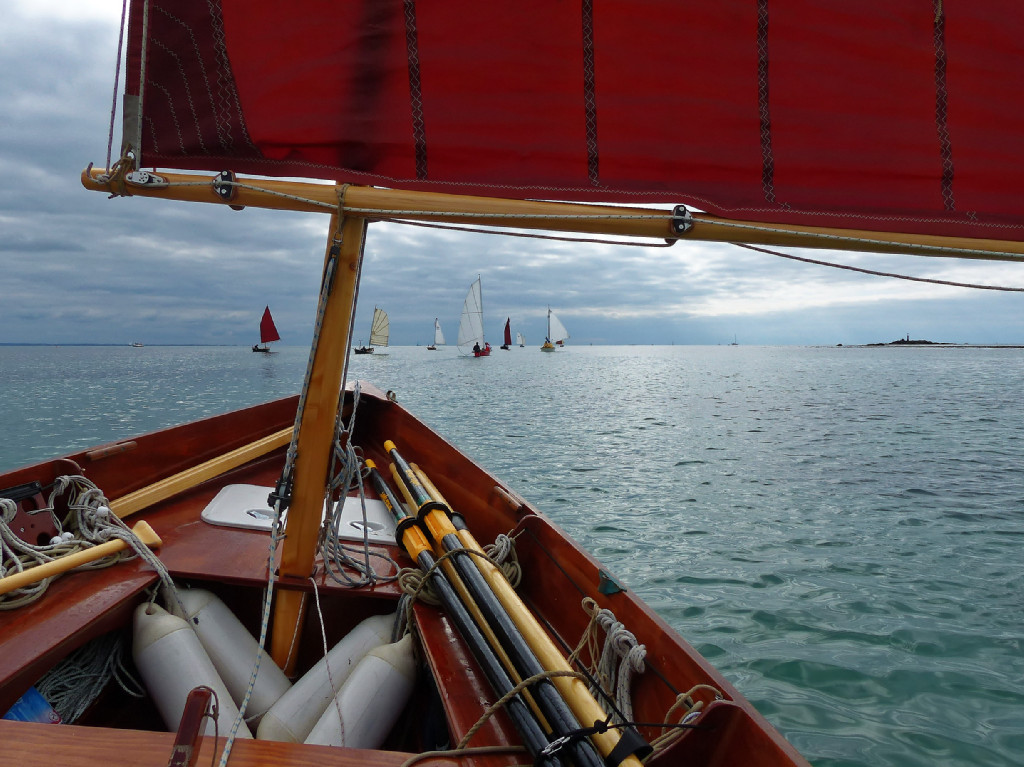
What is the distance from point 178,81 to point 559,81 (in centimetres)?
150

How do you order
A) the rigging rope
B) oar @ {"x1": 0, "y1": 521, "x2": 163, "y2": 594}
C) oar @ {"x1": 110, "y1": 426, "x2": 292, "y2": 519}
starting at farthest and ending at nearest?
oar @ {"x1": 110, "y1": 426, "x2": 292, "y2": 519} < the rigging rope < oar @ {"x1": 0, "y1": 521, "x2": 163, "y2": 594}

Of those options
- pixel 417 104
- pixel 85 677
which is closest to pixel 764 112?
pixel 417 104

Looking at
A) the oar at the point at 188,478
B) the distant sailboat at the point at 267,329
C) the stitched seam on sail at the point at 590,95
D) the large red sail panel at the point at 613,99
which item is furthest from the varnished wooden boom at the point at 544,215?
the distant sailboat at the point at 267,329

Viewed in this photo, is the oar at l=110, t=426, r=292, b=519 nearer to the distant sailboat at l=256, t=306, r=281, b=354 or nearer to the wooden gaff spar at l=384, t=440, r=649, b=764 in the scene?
the wooden gaff spar at l=384, t=440, r=649, b=764

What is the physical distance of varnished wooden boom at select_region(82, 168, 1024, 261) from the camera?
2.18 meters

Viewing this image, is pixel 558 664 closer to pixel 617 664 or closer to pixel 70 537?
pixel 617 664

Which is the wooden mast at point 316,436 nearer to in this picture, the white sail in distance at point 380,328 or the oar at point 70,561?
the oar at point 70,561

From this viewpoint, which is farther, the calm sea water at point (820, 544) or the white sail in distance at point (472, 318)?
the white sail in distance at point (472, 318)

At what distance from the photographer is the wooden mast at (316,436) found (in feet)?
8.64

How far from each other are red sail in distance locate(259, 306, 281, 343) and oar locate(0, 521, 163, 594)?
49370mm

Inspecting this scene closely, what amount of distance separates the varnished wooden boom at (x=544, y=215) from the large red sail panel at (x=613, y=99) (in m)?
0.08

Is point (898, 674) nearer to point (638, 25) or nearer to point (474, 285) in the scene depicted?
point (638, 25)

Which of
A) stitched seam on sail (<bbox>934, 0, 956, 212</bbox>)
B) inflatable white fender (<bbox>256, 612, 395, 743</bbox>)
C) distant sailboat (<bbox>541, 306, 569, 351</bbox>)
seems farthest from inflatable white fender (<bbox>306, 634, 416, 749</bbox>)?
distant sailboat (<bbox>541, 306, 569, 351</bbox>)

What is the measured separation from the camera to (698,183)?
2.33 metres
